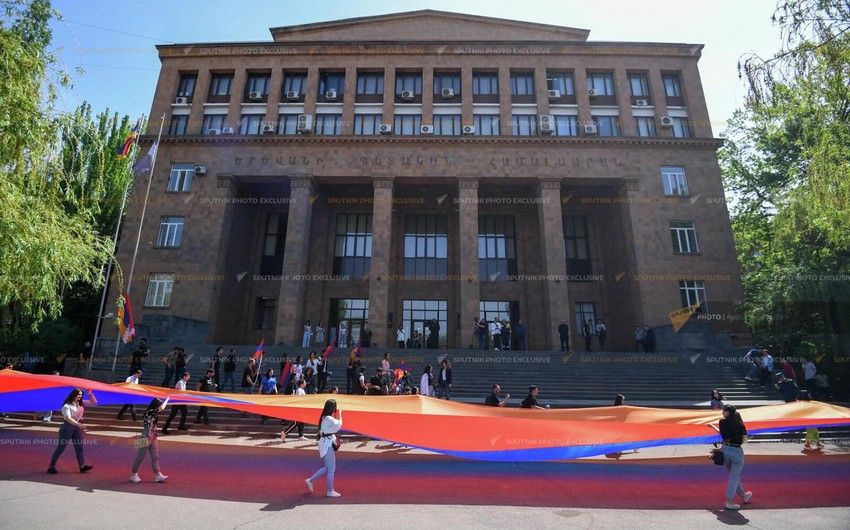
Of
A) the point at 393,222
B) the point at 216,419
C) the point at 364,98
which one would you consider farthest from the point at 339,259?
the point at 216,419

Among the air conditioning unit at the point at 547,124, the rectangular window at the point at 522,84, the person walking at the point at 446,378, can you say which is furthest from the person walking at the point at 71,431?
the rectangular window at the point at 522,84

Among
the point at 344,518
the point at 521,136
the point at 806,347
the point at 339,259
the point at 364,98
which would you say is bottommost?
the point at 344,518

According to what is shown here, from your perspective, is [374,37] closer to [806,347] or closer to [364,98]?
[364,98]

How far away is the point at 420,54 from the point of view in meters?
31.3

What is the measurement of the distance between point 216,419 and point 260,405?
7065mm

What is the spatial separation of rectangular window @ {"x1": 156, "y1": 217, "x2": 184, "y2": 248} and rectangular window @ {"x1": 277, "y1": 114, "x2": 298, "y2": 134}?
29.2 ft

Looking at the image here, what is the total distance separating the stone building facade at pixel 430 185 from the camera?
26.6 m

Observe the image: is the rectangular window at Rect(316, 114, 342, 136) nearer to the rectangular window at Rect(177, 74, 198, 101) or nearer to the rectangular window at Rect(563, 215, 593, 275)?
the rectangular window at Rect(177, 74, 198, 101)

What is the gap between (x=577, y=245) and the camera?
3178cm

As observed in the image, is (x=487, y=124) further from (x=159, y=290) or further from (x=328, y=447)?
(x=328, y=447)

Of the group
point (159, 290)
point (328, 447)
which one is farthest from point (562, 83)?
point (328, 447)

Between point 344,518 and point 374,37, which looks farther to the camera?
point 374,37

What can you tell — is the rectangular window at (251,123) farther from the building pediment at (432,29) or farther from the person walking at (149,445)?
the person walking at (149,445)

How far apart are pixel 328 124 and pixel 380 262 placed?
36.1 feet
